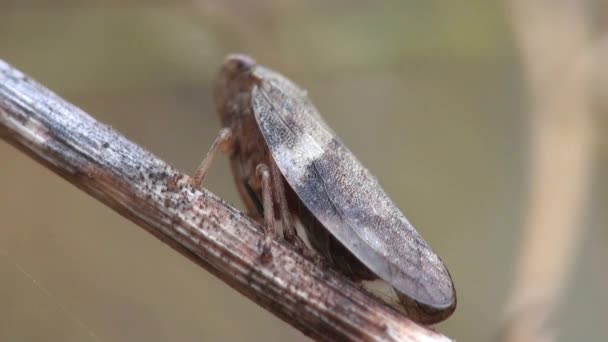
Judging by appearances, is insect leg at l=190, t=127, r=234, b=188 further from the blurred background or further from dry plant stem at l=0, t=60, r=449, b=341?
the blurred background

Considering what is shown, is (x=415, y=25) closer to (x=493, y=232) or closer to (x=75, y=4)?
(x=493, y=232)

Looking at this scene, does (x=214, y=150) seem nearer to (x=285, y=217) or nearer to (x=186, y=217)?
(x=285, y=217)

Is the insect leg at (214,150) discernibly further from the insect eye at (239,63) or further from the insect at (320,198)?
the insect eye at (239,63)

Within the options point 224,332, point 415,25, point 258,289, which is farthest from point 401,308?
point 415,25

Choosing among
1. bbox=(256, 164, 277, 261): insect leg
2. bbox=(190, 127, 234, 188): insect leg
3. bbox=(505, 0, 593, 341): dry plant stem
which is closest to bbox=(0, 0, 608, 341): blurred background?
bbox=(505, 0, 593, 341): dry plant stem

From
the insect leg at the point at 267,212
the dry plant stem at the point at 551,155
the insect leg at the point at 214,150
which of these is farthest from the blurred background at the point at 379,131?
the insect leg at the point at 267,212

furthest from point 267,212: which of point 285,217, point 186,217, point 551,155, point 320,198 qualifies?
point 551,155
